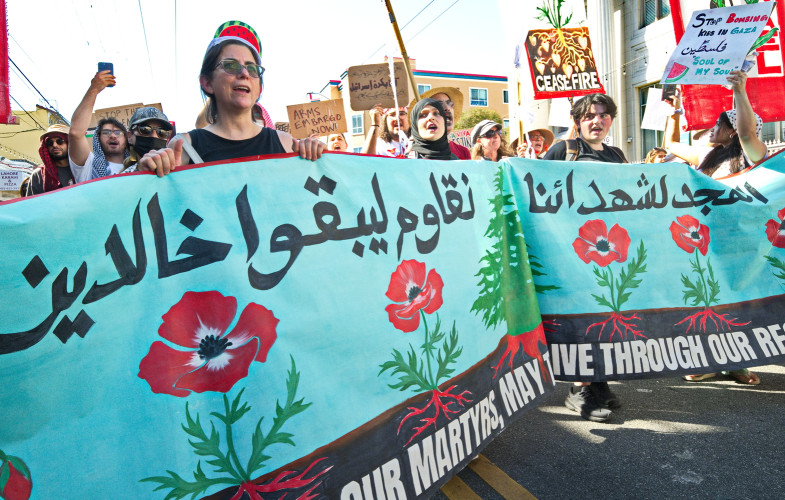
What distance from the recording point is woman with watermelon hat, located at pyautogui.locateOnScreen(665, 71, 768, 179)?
351 cm

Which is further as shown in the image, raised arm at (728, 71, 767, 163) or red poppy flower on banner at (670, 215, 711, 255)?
raised arm at (728, 71, 767, 163)

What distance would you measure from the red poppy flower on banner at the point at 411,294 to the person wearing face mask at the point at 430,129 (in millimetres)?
1404

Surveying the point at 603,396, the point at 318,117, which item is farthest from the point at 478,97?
the point at 603,396

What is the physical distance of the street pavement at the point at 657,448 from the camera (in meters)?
2.27

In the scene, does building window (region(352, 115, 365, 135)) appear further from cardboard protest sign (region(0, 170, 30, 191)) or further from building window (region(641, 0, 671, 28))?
cardboard protest sign (region(0, 170, 30, 191))

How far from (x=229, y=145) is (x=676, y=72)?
330cm

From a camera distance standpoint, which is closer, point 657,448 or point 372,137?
point 657,448

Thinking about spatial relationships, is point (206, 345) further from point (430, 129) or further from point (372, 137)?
point (372, 137)

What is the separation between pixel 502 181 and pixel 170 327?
1.91m

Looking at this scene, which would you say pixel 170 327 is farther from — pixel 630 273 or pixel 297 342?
pixel 630 273

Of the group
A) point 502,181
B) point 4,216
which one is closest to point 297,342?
point 4,216

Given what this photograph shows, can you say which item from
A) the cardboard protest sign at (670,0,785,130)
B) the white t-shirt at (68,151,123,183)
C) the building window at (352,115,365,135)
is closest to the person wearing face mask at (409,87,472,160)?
the cardboard protest sign at (670,0,785,130)

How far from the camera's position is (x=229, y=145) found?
227 centimetres

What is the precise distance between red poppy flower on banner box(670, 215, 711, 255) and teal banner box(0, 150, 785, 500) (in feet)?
0.05
